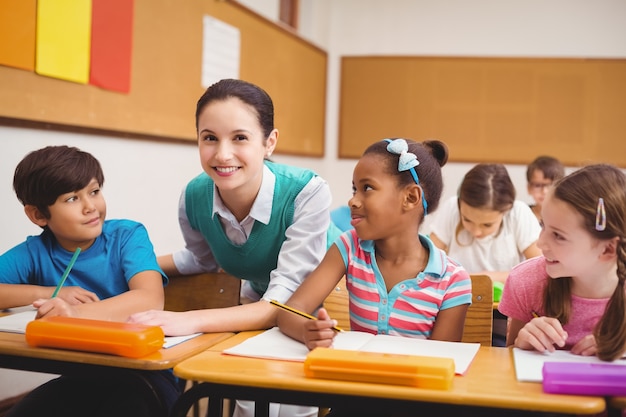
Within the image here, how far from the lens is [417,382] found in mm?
1212

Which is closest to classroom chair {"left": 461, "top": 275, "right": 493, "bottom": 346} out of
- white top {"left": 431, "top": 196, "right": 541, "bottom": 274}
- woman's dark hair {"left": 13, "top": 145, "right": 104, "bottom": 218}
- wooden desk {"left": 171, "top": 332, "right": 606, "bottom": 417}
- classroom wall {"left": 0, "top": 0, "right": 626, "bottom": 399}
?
wooden desk {"left": 171, "top": 332, "right": 606, "bottom": 417}

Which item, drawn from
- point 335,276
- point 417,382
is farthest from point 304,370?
point 335,276

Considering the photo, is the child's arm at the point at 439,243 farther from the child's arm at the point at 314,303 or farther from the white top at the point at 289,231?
the child's arm at the point at 314,303

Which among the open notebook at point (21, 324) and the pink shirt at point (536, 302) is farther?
the pink shirt at point (536, 302)

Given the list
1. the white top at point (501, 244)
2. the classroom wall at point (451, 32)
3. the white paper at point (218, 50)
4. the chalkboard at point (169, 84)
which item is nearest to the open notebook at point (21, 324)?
the chalkboard at point (169, 84)

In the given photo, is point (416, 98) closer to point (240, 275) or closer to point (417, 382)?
point (240, 275)

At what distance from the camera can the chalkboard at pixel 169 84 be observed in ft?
10.0

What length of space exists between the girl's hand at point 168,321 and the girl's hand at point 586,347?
2.59ft

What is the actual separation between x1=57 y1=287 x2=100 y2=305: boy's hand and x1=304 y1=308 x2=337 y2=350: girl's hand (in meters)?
0.64

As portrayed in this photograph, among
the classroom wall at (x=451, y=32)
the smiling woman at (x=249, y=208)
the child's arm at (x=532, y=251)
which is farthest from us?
the classroom wall at (x=451, y=32)

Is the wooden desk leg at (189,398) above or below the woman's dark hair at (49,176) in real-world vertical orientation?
below

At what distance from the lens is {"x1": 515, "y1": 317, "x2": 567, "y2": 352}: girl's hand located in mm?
1480

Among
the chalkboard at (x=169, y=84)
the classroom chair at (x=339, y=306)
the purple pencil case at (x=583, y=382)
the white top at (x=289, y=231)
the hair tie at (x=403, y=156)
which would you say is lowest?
the classroom chair at (x=339, y=306)

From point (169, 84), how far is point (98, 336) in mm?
2851
